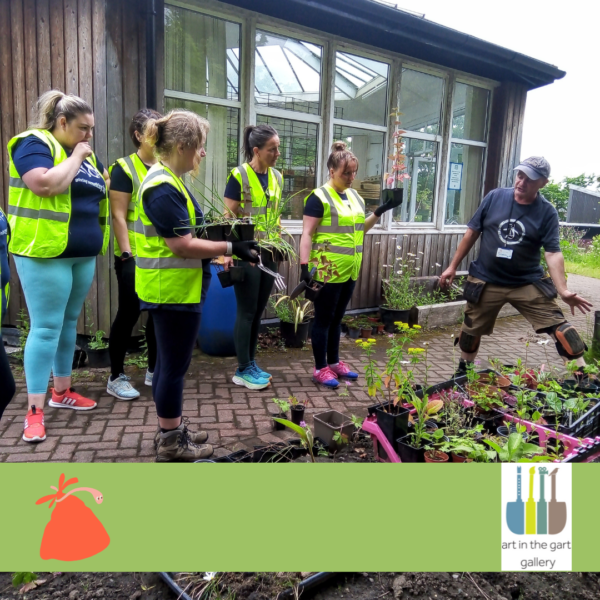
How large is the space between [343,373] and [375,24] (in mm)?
3664

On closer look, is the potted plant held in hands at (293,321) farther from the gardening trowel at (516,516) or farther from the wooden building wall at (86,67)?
the gardening trowel at (516,516)

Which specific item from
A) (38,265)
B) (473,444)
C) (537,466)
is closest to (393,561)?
(537,466)

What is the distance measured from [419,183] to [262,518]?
20.2 ft

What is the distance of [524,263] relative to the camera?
3686mm

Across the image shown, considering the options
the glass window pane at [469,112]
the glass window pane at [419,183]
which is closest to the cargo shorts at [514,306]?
the glass window pane at [419,183]

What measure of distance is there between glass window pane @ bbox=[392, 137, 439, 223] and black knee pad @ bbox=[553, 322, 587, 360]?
363 centimetres

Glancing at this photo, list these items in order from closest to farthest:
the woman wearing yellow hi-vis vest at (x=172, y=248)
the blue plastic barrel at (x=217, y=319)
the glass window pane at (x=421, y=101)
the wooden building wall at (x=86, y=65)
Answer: the woman wearing yellow hi-vis vest at (x=172, y=248) → the wooden building wall at (x=86, y=65) → the blue plastic barrel at (x=217, y=319) → the glass window pane at (x=421, y=101)

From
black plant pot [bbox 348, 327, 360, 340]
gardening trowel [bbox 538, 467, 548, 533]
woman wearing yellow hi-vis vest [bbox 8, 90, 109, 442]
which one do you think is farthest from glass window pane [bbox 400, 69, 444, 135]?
gardening trowel [bbox 538, 467, 548, 533]

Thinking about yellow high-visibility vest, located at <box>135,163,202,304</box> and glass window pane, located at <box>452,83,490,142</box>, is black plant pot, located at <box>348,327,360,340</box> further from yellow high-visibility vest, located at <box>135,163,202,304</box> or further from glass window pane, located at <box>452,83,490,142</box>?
yellow high-visibility vest, located at <box>135,163,202,304</box>

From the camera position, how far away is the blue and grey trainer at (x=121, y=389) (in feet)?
12.2

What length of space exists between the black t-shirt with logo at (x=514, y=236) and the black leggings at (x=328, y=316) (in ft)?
3.43

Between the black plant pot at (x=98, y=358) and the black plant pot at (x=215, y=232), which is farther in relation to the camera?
the black plant pot at (x=98, y=358)

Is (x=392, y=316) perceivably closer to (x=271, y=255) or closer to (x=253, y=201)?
(x=253, y=201)

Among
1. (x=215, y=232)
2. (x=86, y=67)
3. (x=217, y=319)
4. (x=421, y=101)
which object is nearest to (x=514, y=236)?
(x=215, y=232)
